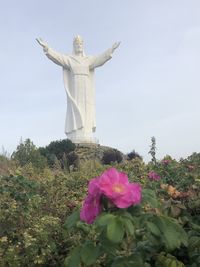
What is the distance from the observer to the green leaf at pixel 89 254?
60.5 inches

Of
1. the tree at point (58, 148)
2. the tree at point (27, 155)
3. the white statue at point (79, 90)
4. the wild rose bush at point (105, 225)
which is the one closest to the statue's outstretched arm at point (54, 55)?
the white statue at point (79, 90)

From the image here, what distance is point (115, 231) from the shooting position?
1.40m

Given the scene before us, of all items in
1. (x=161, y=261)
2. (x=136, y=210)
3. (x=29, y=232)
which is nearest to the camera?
(x=136, y=210)

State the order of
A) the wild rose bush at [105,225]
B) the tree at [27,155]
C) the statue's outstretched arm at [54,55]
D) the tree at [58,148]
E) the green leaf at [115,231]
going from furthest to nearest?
the statue's outstretched arm at [54,55] < the tree at [58,148] < the tree at [27,155] < the wild rose bush at [105,225] < the green leaf at [115,231]

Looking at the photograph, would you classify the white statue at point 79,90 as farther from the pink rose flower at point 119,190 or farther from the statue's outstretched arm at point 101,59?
the pink rose flower at point 119,190

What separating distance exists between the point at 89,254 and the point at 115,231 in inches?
7.8

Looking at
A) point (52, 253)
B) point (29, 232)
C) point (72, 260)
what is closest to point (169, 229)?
point (72, 260)

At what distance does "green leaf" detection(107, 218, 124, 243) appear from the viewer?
139 centimetres

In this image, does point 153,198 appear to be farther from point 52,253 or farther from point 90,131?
point 90,131

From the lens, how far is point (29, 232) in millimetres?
3012

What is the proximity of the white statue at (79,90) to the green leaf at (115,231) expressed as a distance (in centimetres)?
2571

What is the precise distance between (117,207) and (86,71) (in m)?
26.6


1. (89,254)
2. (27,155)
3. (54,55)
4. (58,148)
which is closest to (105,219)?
(89,254)

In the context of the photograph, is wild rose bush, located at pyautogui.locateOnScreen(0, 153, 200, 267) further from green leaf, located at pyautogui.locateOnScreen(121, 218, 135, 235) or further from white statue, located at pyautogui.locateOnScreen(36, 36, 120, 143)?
white statue, located at pyautogui.locateOnScreen(36, 36, 120, 143)
